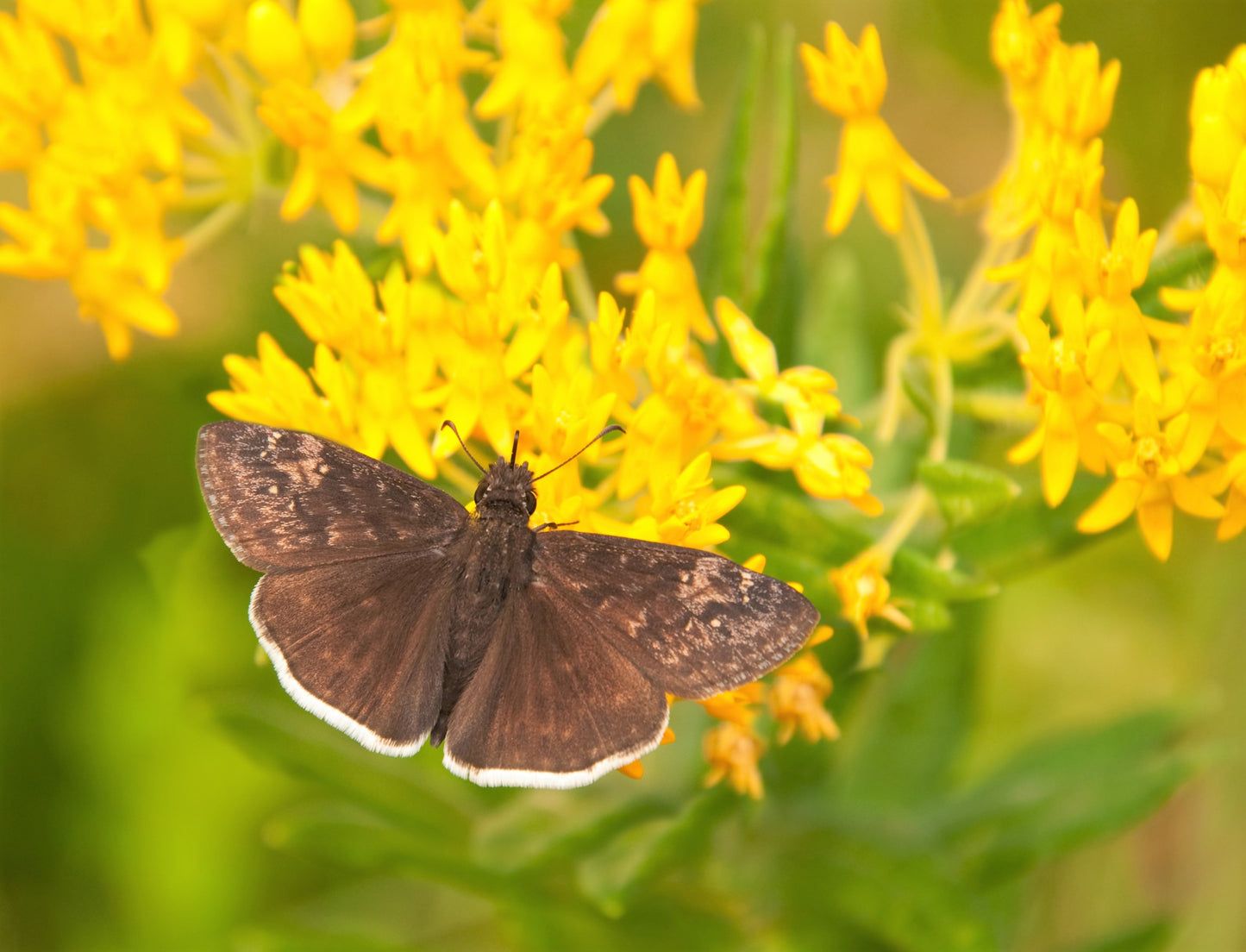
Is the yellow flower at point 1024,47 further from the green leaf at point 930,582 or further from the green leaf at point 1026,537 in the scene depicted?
the green leaf at point 930,582

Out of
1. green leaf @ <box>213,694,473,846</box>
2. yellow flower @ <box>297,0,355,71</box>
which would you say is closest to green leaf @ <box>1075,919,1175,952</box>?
green leaf @ <box>213,694,473,846</box>

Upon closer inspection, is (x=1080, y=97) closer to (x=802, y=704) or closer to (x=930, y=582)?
(x=930, y=582)

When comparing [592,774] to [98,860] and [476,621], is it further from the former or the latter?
[98,860]

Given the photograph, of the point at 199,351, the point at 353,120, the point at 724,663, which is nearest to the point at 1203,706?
the point at 724,663

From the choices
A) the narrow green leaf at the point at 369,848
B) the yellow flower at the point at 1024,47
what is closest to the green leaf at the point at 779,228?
the yellow flower at the point at 1024,47

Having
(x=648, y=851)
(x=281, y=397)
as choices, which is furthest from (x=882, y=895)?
(x=281, y=397)

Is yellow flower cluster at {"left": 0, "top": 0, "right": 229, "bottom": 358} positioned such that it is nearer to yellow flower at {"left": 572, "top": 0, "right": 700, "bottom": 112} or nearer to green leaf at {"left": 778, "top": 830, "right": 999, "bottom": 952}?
yellow flower at {"left": 572, "top": 0, "right": 700, "bottom": 112}
